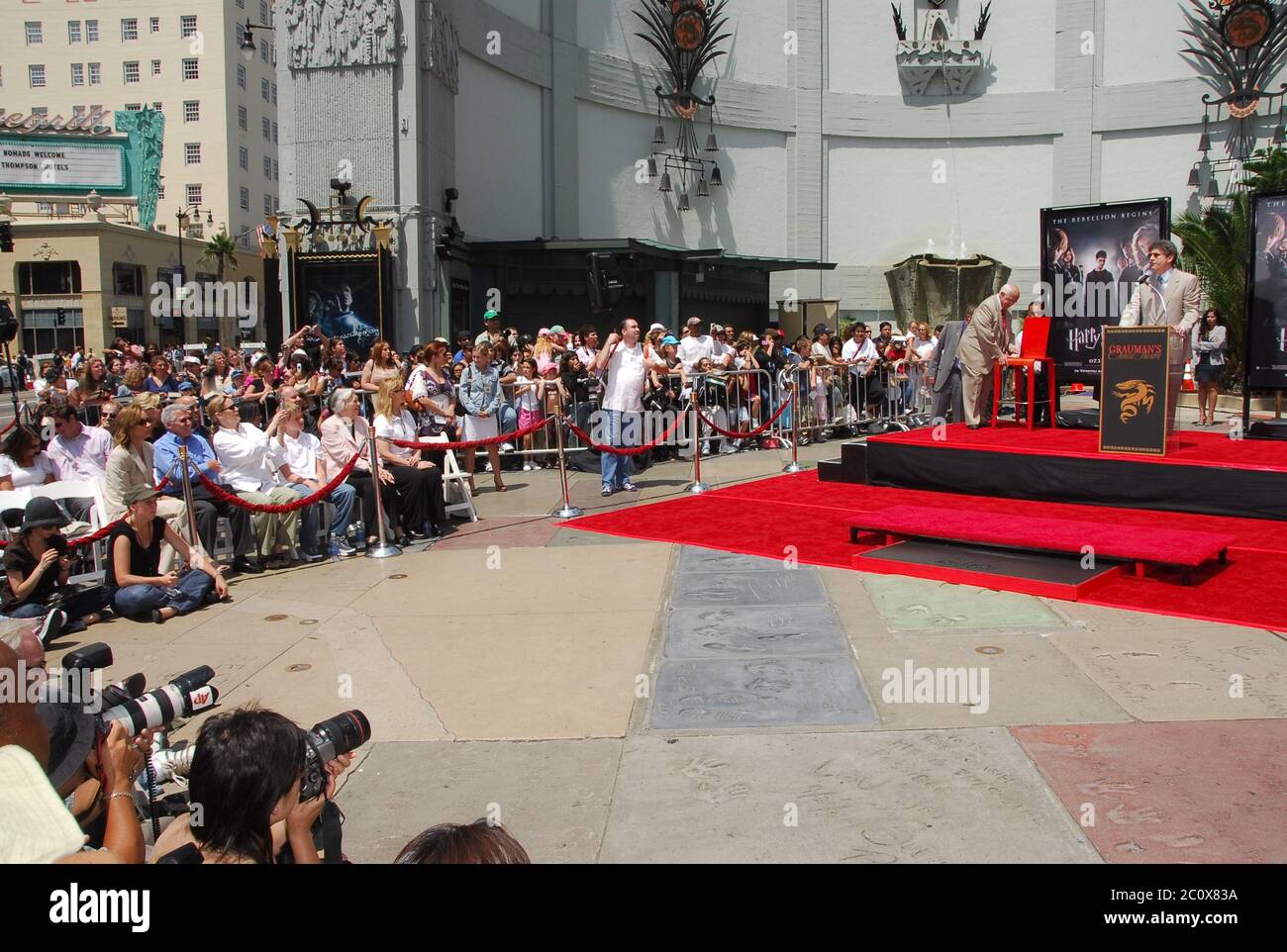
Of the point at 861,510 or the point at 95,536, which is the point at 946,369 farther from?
the point at 95,536

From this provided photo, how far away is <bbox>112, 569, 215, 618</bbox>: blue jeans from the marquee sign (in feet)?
165

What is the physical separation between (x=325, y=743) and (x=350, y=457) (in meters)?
7.02

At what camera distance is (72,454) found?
9.02m

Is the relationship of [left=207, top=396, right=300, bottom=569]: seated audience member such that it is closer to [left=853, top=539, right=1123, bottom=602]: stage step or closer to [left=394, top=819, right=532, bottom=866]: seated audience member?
[left=853, top=539, right=1123, bottom=602]: stage step

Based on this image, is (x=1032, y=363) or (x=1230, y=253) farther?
(x=1230, y=253)

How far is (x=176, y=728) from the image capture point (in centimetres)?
544

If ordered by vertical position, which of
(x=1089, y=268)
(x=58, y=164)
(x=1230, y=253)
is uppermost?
(x=58, y=164)

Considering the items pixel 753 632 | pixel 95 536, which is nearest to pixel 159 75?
pixel 95 536

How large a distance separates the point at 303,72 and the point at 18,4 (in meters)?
55.6

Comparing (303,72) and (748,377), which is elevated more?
(303,72)

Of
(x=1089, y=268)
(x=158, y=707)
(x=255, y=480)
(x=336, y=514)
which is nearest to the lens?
(x=158, y=707)
